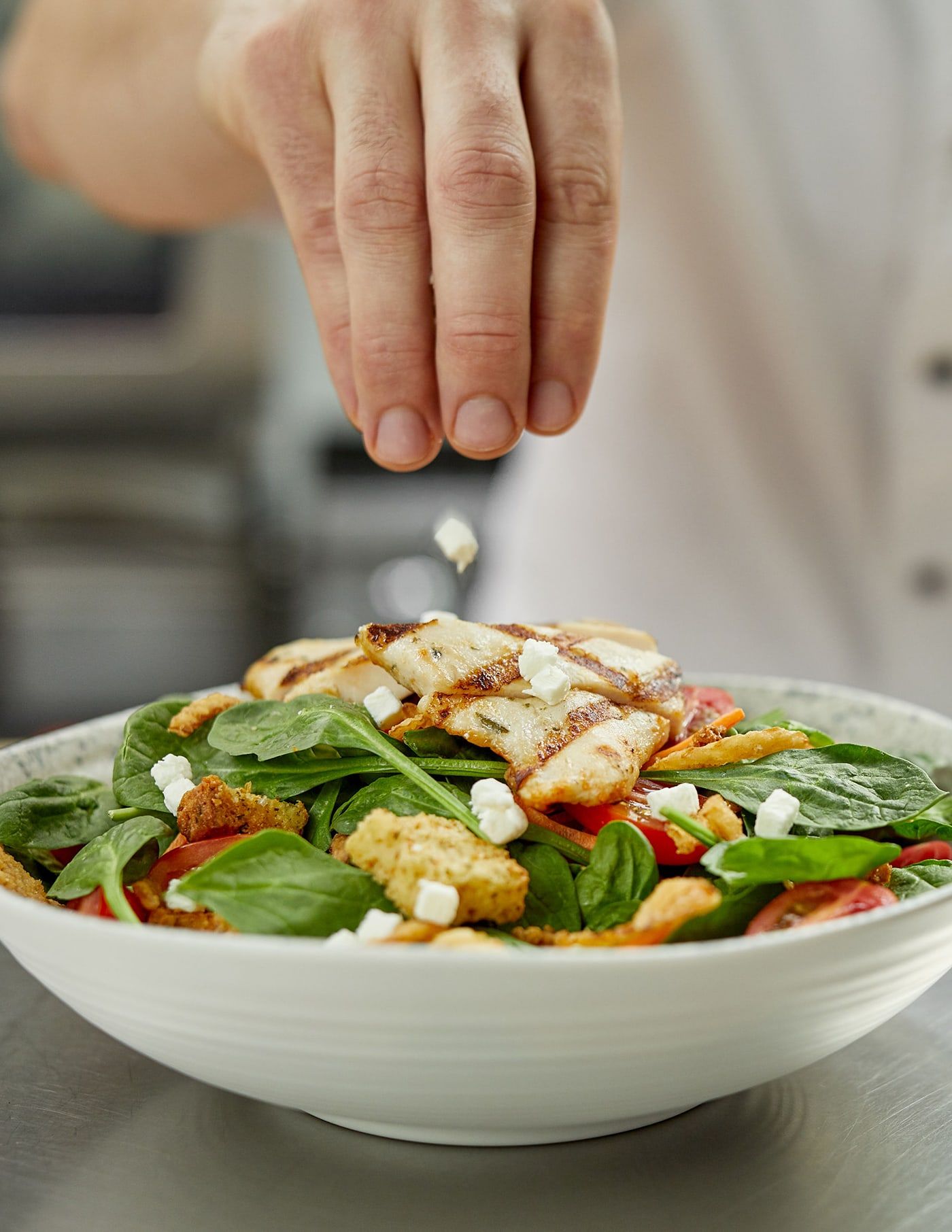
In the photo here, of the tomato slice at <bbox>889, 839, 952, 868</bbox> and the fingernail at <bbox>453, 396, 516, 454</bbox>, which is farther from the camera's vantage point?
the fingernail at <bbox>453, 396, 516, 454</bbox>

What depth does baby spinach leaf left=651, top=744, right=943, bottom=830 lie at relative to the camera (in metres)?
1.00

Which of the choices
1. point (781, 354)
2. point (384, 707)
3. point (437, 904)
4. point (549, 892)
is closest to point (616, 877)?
point (549, 892)

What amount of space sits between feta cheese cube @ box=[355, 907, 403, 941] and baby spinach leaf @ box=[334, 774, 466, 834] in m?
0.18

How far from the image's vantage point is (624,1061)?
71 cm

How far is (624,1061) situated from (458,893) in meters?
0.16

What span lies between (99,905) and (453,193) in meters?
0.67

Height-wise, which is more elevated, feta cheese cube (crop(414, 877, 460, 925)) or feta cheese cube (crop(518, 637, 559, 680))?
feta cheese cube (crop(518, 637, 559, 680))

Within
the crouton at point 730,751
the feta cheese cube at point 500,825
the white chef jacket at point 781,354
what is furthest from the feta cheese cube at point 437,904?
the white chef jacket at point 781,354

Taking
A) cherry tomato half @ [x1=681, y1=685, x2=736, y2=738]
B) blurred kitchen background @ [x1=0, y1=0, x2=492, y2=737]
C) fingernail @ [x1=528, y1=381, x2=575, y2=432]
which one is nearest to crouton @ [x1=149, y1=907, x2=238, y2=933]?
cherry tomato half @ [x1=681, y1=685, x2=736, y2=738]

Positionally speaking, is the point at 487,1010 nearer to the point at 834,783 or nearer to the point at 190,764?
the point at 834,783

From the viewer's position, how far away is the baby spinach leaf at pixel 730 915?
0.80 meters

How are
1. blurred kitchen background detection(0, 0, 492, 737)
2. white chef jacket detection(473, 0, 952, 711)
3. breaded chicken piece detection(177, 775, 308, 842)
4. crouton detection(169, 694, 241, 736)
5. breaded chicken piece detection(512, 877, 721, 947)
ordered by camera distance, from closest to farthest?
breaded chicken piece detection(512, 877, 721, 947) < breaded chicken piece detection(177, 775, 308, 842) < crouton detection(169, 694, 241, 736) < white chef jacket detection(473, 0, 952, 711) < blurred kitchen background detection(0, 0, 492, 737)

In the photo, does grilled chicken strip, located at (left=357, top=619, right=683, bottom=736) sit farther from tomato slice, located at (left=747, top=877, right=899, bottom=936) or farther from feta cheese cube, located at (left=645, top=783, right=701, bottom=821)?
tomato slice, located at (left=747, top=877, right=899, bottom=936)

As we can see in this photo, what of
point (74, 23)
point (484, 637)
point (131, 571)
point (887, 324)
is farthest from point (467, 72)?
point (131, 571)
